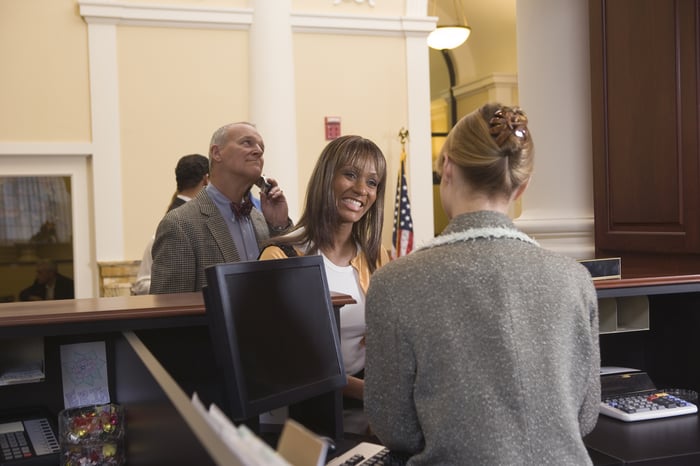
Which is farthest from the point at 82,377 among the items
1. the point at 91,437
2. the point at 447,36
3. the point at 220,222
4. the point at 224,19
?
the point at 447,36

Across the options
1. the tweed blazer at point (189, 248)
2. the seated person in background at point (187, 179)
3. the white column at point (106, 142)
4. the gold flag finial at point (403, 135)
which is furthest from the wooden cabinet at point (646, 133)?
the white column at point (106, 142)

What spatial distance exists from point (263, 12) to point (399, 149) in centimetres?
162

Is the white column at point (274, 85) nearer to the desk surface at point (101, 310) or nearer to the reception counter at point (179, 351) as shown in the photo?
the reception counter at point (179, 351)

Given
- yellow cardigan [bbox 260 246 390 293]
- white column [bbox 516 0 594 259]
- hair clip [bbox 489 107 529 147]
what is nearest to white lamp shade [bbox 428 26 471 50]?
white column [bbox 516 0 594 259]

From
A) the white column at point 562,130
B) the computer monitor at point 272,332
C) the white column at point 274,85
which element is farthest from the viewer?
the white column at point 274,85

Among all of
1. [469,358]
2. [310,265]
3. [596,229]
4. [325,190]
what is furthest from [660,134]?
[469,358]

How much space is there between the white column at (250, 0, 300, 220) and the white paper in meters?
4.22

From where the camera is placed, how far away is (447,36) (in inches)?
318

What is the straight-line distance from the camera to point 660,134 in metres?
3.02

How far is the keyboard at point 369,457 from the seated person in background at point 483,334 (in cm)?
21

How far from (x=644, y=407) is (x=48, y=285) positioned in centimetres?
503

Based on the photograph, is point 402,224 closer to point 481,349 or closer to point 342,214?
point 342,214

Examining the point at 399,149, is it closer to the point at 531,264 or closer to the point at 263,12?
the point at 263,12

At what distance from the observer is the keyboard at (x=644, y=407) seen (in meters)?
2.21
